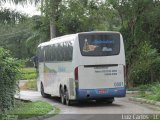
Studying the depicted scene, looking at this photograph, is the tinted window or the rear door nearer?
the rear door


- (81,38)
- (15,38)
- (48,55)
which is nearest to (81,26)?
(48,55)

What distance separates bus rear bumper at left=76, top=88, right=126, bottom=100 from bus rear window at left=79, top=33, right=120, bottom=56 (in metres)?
1.63

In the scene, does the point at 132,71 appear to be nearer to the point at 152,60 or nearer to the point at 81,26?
the point at 152,60

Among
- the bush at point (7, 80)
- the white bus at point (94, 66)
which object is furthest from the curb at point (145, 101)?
the bush at point (7, 80)

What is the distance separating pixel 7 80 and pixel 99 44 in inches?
250

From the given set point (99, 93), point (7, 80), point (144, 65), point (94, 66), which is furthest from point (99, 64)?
point (144, 65)

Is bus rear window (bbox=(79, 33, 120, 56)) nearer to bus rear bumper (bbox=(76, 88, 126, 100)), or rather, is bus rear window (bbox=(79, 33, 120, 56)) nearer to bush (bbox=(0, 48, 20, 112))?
bus rear bumper (bbox=(76, 88, 126, 100))

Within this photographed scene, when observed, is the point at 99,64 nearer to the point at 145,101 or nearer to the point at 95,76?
the point at 95,76

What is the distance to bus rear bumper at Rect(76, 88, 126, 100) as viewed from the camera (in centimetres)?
2292

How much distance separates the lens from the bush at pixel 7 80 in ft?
58.0

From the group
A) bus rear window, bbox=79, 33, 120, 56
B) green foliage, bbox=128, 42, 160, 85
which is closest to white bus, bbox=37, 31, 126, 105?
bus rear window, bbox=79, 33, 120, 56

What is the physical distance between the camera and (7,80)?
59.7 feet

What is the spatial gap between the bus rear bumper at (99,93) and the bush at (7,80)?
4006 mm

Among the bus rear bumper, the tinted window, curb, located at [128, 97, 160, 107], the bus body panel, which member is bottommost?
curb, located at [128, 97, 160, 107]
